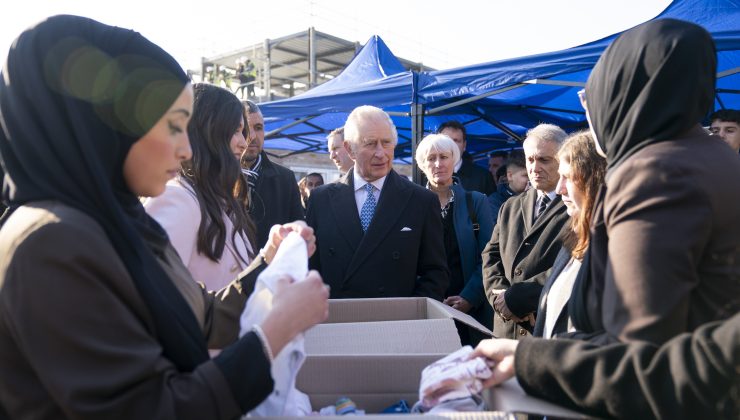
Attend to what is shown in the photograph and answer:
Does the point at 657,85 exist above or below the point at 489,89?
below

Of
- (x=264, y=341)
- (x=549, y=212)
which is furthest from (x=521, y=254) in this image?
(x=264, y=341)

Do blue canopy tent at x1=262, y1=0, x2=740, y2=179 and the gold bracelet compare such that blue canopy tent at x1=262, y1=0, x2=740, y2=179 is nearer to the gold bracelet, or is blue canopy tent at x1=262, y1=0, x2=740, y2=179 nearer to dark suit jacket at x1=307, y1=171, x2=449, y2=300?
dark suit jacket at x1=307, y1=171, x2=449, y2=300

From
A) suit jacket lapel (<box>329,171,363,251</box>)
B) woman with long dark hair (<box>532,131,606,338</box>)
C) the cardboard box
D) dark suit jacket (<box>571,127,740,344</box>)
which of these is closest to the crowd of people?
dark suit jacket (<box>571,127,740,344</box>)

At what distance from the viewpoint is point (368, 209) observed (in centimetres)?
348

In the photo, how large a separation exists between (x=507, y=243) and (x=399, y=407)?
1.85m

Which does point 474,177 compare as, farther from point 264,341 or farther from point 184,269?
point 264,341

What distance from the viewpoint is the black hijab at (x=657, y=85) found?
50.6 inches

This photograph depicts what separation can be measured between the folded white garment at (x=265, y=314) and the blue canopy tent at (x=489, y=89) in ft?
12.9

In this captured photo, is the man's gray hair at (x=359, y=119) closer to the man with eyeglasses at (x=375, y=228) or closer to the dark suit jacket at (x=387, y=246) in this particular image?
the man with eyeglasses at (x=375, y=228)

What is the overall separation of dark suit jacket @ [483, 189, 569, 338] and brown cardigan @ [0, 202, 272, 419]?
2069 millimetres

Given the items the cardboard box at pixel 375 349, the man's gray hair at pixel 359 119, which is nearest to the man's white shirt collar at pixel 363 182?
the man's gray hair at pixel 359 119

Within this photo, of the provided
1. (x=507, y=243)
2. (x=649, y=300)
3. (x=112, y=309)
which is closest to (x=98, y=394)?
(x=112, y=309)

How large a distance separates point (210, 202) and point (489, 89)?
11.6 ft

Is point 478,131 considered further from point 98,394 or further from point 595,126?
point 98,394
